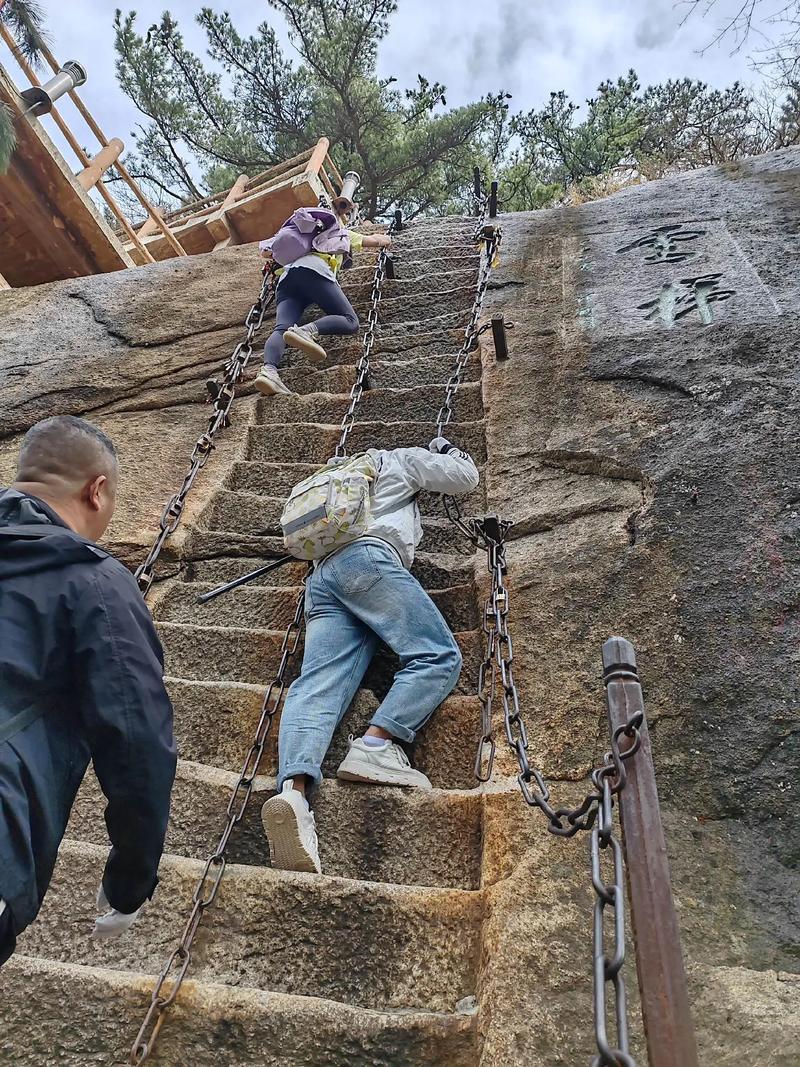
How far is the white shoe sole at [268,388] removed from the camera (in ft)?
17.1

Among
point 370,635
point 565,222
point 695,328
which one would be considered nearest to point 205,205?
point 565,222

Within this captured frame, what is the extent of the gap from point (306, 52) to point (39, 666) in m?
15.0

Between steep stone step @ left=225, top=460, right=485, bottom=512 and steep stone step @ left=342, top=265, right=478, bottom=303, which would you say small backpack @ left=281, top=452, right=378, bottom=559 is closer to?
steep stone step @ left=225, top=460, right=485, bottom=512

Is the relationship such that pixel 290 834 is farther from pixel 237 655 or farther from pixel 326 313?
pixel 326 313

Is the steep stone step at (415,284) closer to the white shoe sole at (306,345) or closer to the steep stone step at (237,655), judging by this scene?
the white shoe sole at (306,345)

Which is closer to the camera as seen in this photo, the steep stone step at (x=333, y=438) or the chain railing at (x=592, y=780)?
the chain railing at (x=592, y=780)

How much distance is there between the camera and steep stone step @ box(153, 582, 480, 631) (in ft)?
11.9

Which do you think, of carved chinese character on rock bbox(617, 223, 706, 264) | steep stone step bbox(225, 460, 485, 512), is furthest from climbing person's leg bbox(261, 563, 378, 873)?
carved chinese character on rock bbox(617, 223, 706, 264)

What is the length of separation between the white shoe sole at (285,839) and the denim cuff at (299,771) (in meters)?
0.15

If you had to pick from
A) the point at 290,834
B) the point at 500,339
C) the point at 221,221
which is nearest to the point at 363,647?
the point at 290,834

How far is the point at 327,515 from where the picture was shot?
311 centimetres

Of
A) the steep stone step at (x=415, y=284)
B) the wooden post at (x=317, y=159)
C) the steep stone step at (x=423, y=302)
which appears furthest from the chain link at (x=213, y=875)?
the wooden post at (x=317, y=159)

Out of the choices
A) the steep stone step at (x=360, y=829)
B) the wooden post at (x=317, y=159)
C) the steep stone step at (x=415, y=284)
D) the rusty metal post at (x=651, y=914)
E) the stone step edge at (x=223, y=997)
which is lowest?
the wooden post at (x=317, y=159)

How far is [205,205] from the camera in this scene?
45.5 feet
